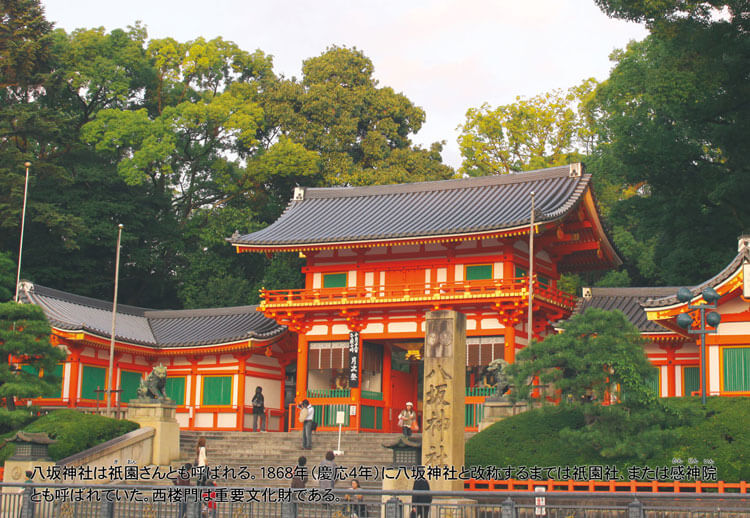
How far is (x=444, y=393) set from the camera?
1961 centimetres

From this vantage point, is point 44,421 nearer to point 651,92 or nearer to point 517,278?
point 517,278

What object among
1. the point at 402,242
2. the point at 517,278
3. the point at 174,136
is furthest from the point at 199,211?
the point at 517,278

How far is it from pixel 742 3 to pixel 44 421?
82.0ft

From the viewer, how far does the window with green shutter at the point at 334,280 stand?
3659 cm

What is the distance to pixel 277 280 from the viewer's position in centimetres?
4612

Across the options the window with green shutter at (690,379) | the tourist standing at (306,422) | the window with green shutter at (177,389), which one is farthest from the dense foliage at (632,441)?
the window with green shutter at (177,389)

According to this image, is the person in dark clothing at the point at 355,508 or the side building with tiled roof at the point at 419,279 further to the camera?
the side building with tiled roof at the point at 419,279

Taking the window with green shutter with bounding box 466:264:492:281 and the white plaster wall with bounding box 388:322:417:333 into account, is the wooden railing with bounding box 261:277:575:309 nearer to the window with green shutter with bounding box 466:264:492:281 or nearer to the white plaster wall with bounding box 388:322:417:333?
the window with green shutter with bounding box 466:264:492:281

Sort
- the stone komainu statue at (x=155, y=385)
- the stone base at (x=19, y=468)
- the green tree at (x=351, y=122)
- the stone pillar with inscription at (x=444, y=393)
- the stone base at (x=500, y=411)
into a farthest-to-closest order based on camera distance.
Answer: the green tree at (x=351, y=122) < the stone komainu statue at (x=155, y=385) < the stone base at (x=500, y=411) < the stone base at (x=19, y=468) < the stone pillar with inscription at (x=444, y=393)

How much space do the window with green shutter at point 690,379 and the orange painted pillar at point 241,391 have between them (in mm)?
16436

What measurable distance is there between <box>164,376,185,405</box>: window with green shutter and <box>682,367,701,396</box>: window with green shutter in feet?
63.6

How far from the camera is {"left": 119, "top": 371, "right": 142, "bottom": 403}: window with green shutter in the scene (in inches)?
1465

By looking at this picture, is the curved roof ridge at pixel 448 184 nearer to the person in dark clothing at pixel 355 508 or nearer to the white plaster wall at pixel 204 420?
the white plaster wall at pixel 204 420

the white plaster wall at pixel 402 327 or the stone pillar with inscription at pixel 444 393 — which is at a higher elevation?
the white plaster wall at pixel 402 327
